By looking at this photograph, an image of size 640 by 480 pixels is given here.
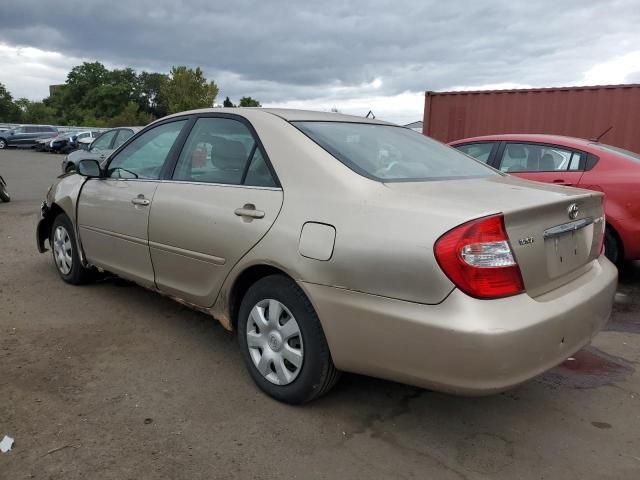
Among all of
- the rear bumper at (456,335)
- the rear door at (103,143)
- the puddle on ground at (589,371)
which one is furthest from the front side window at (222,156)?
the rear door at (103,143)

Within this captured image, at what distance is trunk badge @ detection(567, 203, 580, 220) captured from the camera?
259 cm

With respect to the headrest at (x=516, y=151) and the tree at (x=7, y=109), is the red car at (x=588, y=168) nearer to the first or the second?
the headrest at (x=516, y=151)

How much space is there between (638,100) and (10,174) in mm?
17317

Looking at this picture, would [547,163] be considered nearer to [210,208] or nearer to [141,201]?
[210,208]

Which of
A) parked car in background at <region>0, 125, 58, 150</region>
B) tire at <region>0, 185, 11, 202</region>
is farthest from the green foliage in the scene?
tire at <region>0, 185, 11, 202</region>

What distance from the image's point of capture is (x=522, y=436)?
2641 mm

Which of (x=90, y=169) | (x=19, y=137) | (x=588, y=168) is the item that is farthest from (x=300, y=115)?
(x=19, y=137)

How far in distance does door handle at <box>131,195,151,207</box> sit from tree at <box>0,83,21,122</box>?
81.8 m

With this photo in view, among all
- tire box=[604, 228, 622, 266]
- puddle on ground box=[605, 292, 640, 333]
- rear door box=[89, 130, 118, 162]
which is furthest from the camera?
rear door box=[89, 130, 118, 162]

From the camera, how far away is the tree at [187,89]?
173ft

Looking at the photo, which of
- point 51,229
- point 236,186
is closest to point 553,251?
point 236,186

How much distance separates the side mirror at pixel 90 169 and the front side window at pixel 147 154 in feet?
0.31

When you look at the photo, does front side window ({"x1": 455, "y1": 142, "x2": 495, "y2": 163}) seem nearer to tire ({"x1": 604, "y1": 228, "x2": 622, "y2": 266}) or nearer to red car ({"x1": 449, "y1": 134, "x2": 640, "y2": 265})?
red car ({"x1": 449, "y1": 134, "x2": 640, "y2": 265})

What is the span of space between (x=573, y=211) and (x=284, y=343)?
1586 mm
